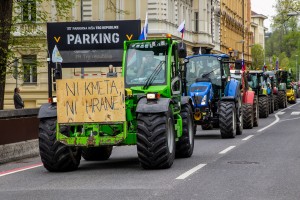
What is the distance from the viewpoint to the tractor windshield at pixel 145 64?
628 inches

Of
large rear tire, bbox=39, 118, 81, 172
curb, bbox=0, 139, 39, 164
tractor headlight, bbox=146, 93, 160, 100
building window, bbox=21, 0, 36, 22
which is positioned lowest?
curb, bbox=0, 139, 39, 164

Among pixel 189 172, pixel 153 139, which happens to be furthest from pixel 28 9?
pixel 189 172

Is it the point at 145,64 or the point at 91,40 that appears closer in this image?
the point at 145,64

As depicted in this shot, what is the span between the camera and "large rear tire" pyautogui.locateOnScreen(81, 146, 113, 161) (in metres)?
17.2

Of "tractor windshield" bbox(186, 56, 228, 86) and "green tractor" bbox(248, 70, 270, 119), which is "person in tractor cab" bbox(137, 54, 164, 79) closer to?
"tractor windshield" bbox(186, 56, 228, 86)

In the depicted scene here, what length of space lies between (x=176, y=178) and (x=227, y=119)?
11289mm

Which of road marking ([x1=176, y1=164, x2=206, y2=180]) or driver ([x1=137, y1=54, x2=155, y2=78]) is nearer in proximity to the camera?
road marking ([x1=176, y1=164, x2=206, y2=180])

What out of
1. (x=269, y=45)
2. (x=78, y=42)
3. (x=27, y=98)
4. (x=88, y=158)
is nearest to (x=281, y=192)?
(x=88, y=158)

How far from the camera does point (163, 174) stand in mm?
13648

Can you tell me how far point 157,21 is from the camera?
5281 centimetres

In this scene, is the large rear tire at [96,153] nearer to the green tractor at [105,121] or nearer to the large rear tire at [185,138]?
the large rear tire at [185,138]

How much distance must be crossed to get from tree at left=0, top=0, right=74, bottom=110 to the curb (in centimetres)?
627

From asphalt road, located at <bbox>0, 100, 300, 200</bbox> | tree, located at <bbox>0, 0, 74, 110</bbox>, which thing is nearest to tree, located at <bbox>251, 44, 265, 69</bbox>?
tree, located at <bbox>0, 0, 74, 110</bbox>

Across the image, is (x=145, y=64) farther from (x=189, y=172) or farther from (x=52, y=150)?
(x=189, y=172)
